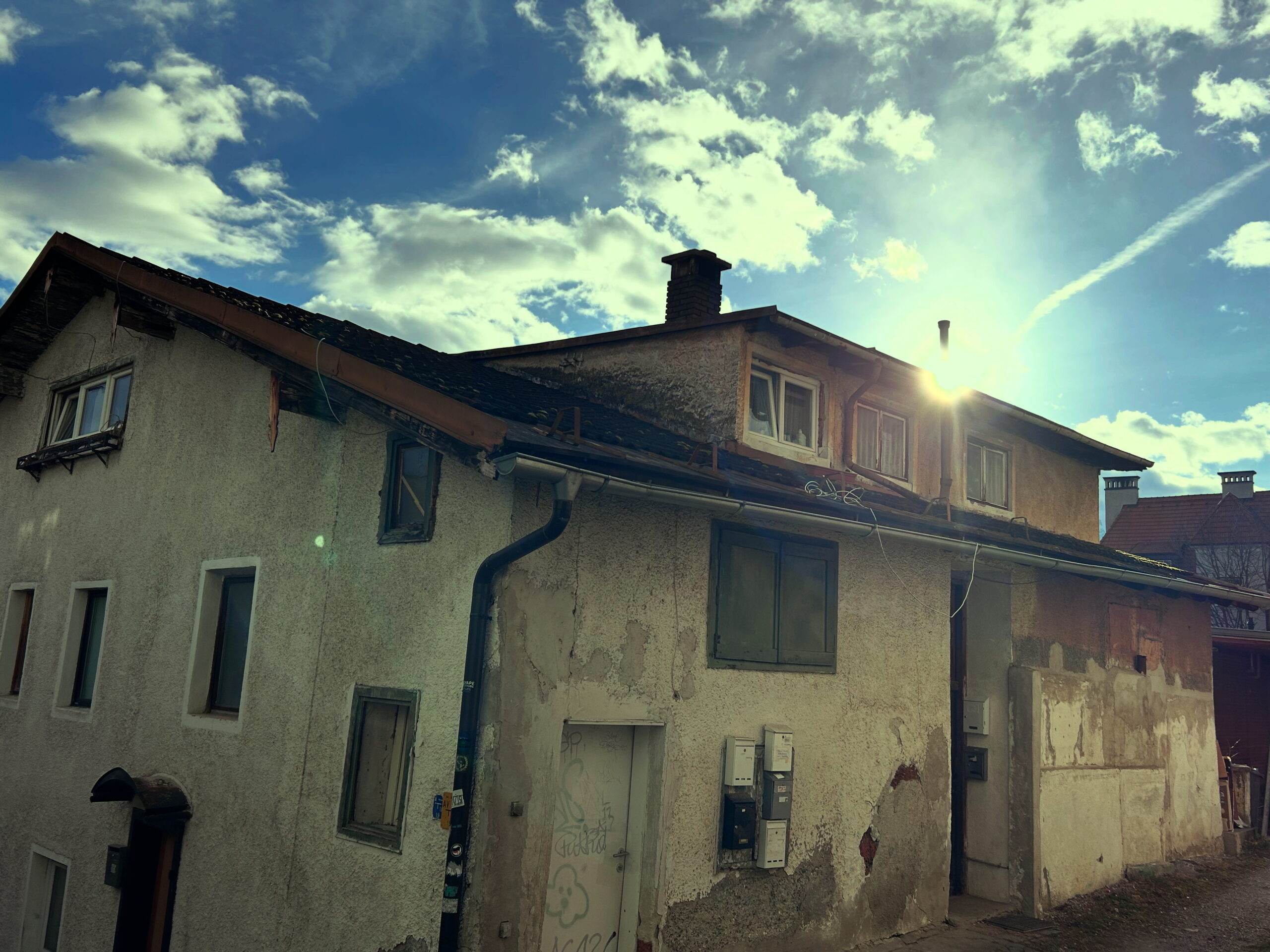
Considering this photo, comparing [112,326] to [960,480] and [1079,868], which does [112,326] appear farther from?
[1079,868]

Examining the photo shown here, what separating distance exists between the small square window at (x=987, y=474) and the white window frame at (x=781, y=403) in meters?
3.04

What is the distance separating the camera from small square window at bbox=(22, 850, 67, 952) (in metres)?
9.22

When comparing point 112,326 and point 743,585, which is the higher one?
point 112,326

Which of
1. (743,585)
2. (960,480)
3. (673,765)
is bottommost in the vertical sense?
(673,765)

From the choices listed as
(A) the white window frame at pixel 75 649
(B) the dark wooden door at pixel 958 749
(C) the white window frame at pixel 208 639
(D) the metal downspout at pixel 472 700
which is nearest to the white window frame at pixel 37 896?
(A) the white window frame at pixel 75 649

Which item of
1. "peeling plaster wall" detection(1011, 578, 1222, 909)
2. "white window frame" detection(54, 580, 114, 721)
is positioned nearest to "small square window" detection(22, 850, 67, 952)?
"white window frame" detection(54, 580, 114, 721)

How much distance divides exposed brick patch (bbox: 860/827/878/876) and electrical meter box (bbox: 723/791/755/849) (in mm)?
1515

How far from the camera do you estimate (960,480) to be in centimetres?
1241

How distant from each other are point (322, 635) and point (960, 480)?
8.52 metres

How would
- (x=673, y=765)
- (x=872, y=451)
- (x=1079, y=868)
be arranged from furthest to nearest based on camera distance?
1. (x=872, y=451)
2. (x=1079, y=868)
3. (x=673, y=765)

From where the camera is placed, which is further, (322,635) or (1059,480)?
(1059,480)

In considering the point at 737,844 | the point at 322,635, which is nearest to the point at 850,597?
the point at 737,844

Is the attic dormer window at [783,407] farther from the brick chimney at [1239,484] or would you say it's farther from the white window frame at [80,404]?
the brick chimney at [1239,484]

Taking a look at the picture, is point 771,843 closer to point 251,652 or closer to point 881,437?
point 251,652
